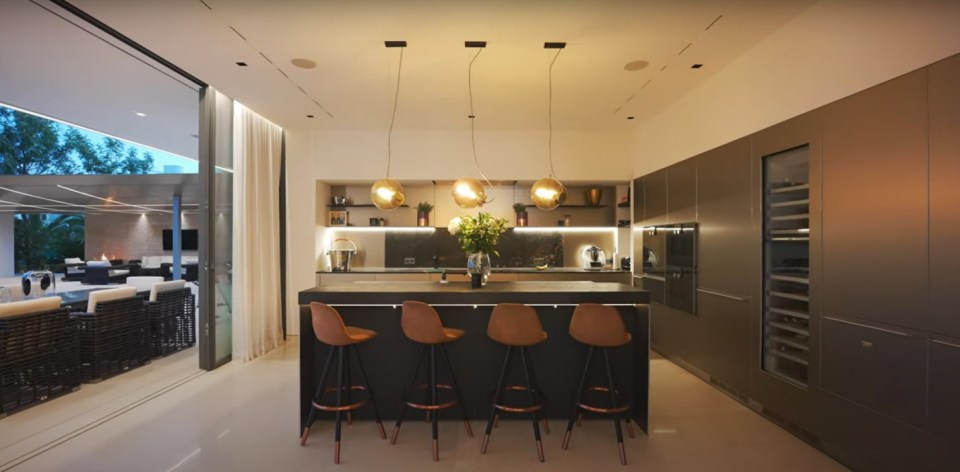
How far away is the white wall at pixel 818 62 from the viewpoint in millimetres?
2176

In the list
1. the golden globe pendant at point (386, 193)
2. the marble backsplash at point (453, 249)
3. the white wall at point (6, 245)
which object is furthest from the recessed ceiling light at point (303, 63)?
the white wall at point (6, 245)

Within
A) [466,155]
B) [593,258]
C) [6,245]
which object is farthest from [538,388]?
[6,245]

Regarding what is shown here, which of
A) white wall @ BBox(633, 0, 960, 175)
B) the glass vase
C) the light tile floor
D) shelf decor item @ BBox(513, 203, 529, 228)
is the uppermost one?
white wall @ BBox(633, 0, 960, 175)

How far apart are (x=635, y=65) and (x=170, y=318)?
6307 millimetres

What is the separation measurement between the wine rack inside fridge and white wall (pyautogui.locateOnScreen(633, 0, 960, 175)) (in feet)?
1.40

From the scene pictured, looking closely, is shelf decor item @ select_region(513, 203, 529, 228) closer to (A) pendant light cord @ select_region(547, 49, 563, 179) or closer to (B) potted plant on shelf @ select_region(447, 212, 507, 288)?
(A) pendant light cord @ select_region(547, 49, 563, 179)

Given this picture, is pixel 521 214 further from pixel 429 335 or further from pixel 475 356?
pixel 429 335

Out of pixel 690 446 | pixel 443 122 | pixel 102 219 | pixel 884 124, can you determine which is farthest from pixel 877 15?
pixel 102 219

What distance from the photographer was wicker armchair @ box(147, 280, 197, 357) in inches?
200

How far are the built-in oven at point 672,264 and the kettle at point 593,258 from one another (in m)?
0.93

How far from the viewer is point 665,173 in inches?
198

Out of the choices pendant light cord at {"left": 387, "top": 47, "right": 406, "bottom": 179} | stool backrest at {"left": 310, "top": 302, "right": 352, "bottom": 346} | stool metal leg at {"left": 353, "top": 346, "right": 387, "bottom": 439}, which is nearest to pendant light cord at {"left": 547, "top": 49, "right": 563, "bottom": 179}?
pendant light cord at {"left": 387, "top": 47, "right": 406, "bottom": 179}

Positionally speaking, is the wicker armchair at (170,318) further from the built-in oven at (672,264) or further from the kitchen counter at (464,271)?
the built-in oven at (672,264)

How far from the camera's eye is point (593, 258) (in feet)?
21.1
